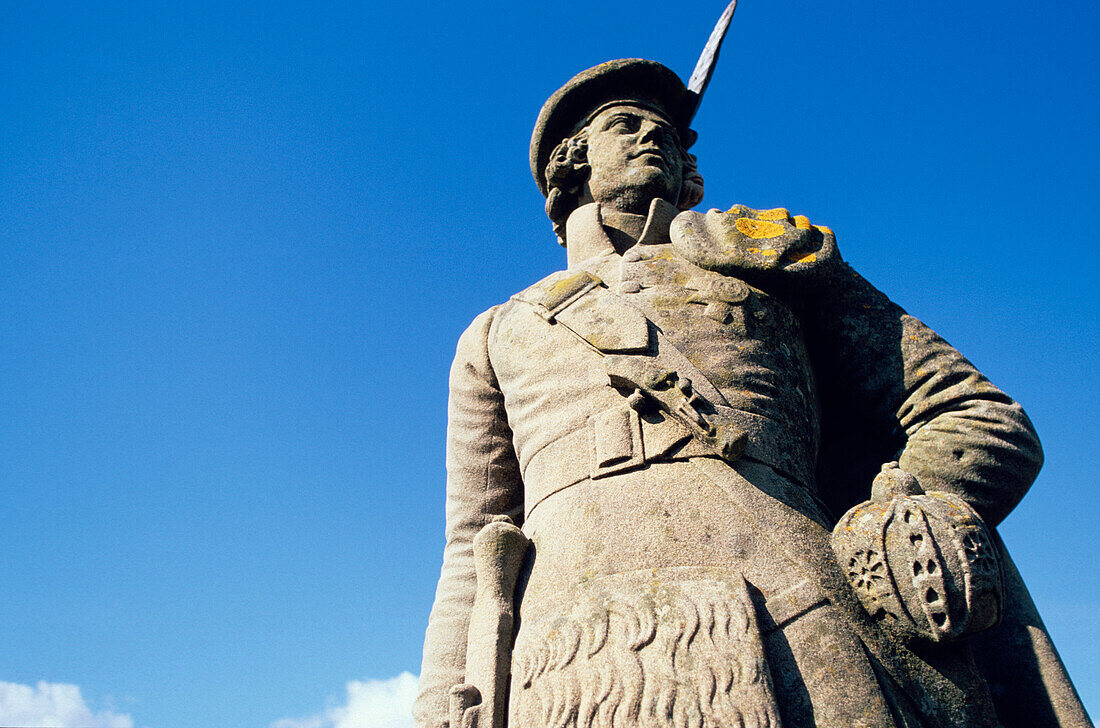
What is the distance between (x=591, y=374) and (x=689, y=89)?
8.77 feet

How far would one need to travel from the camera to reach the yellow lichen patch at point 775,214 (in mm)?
4512

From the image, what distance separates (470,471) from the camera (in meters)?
4.74

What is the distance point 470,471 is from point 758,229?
1.80m

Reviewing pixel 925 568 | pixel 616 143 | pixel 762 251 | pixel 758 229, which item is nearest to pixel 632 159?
pixel 616 143

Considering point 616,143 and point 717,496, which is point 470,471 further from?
point 616,143

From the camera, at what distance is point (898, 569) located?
3.18 metres

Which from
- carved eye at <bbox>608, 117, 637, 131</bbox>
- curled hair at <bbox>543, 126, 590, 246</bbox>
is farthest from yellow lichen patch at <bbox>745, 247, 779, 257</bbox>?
curled hair at <bbox>543, 126, 590, 246</bbox>

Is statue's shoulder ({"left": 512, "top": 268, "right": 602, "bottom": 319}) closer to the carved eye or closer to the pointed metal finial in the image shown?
the carved eye

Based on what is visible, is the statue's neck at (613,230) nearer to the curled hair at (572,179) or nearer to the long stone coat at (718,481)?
the long stone coat at (718,481)

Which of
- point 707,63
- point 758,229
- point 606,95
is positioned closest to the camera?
point 758,229

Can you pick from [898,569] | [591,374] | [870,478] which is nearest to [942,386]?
[870,478]

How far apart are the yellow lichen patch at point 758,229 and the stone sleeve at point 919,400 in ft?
1.06

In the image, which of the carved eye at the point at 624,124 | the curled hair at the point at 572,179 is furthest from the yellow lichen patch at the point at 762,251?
the carved eye at the point at 624,124

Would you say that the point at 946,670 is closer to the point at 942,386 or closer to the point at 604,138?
the point at 942,386
